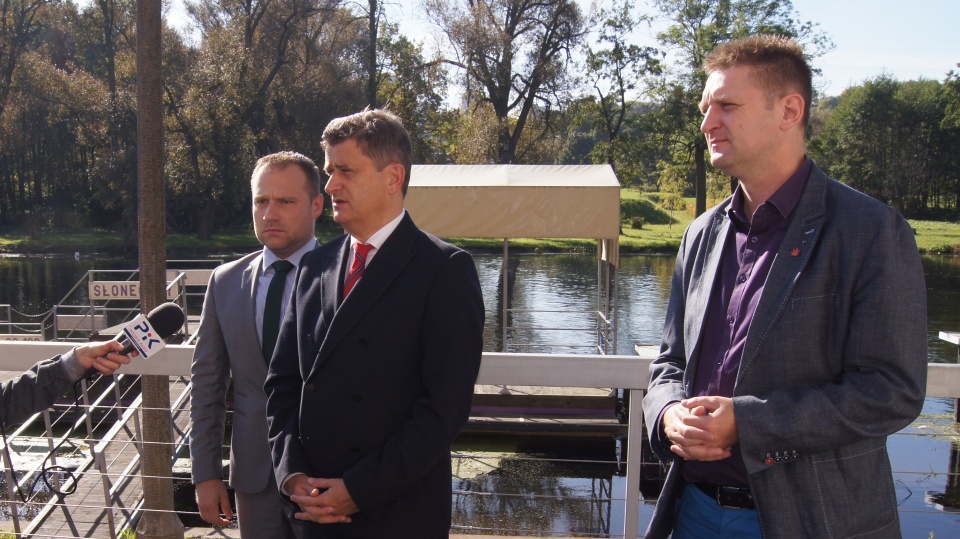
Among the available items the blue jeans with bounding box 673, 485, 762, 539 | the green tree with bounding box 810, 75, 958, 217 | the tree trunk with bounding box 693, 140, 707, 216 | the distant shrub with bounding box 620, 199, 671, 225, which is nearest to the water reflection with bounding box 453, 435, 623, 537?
the blue jeans with bounding box 673, 485, 762, 539

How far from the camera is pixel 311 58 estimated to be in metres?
33.1

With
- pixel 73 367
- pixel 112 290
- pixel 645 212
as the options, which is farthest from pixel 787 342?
pixel 645 212

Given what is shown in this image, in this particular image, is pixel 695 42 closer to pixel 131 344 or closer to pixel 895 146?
pixel 895 146

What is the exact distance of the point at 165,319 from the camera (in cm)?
251

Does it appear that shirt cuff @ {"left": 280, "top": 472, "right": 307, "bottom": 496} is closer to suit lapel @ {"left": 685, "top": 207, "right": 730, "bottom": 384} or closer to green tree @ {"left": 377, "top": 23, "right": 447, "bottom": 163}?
suit lapel @ {"left": 685, "top": 207, "right": 730, "bottom": 384}

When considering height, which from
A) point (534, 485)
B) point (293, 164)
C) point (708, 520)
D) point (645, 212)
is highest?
point (293, 164)

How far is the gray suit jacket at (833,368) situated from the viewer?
1640mm

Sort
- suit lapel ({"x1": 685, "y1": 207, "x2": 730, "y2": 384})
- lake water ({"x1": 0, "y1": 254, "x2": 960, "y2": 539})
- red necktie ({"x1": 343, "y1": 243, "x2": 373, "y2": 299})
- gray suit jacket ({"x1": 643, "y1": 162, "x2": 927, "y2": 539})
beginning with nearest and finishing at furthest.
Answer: gray suit jacket ({"x1": 643, "y1": 162, "x2": 927, "y2": 539}) < suit lapel ({"x1": 685, "y1": 207, "x2": 730, "y2": 384}) < red necktie ({"x1": 343, "y1": 243, "x2": 373, "y2": 299}) < lake water ({"x1": 0, "y1": 254, "x2": 960, "y2": 539})

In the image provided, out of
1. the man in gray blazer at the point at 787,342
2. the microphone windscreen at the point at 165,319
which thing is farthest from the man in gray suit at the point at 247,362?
the man in gray blazer at the point at 787,342

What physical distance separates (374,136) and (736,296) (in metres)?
1.03

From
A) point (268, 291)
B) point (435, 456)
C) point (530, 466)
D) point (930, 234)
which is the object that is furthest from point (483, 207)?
point (930, 234)

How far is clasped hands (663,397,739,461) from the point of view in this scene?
170 cm

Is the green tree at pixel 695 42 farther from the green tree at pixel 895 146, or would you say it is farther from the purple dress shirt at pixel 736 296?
the purple dress shirt at pixel 736 296

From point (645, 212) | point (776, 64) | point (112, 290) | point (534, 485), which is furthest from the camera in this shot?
point (645, 212)
